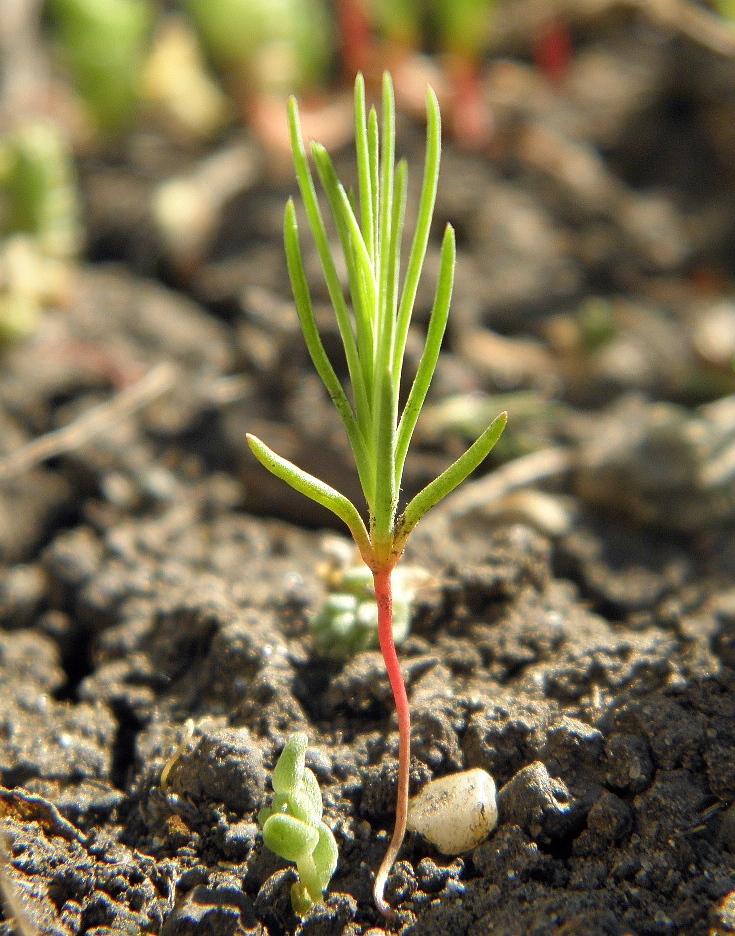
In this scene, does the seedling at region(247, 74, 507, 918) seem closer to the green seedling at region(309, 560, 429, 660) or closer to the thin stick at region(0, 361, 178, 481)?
the green seedling at region(309, 560, 429, 660)

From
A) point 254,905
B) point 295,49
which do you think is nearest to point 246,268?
point 295,49

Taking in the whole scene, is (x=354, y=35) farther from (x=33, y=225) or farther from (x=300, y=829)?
(x=300, y=829)

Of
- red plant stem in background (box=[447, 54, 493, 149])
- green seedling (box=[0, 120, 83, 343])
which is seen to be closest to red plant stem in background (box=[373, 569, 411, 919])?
green seedling (box=[0, 120, 83, 343])

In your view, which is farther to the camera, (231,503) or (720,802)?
(231,503)

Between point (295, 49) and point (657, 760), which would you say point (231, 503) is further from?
point (295, 49)

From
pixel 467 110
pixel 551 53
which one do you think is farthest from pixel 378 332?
pixel 551 53

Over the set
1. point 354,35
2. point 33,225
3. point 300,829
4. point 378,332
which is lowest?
point 33,225

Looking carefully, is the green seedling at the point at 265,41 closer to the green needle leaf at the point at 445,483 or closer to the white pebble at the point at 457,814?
the green needle leaf at the point at 445,483
